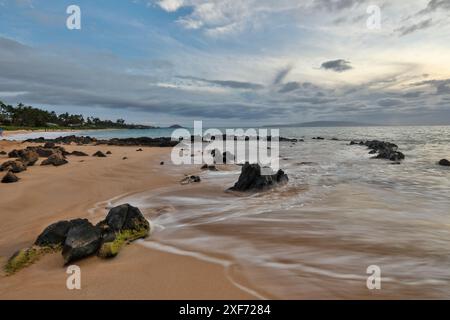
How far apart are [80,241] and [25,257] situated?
883 mm

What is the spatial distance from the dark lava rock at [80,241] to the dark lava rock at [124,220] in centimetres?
55

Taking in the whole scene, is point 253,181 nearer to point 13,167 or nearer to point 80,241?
point 80,241

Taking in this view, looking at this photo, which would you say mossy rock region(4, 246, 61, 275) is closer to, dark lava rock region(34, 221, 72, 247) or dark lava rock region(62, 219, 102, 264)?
dark lava rock region(34, 221, 72, 247)

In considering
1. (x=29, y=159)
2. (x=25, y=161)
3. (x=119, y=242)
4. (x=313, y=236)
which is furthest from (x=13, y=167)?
(x=313, y=236)

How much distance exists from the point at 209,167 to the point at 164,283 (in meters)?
13.3

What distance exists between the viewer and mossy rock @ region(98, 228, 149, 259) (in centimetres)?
504

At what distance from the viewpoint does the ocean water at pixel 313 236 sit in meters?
4.30

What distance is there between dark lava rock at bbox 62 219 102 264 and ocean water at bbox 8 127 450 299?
977 millimetres

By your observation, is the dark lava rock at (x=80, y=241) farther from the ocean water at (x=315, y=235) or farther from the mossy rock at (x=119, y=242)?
the ocean water at (x=315, y=235)

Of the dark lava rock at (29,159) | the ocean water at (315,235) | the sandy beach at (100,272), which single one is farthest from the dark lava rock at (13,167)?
the ocean water at (315,235)

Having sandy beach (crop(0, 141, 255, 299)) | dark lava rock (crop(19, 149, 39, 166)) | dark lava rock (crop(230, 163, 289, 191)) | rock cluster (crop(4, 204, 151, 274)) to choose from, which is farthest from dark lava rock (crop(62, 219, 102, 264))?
dark lava rock (crop(19, 149, 39, 166))

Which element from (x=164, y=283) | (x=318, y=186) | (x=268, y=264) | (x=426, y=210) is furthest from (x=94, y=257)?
(x=318, y=186)
